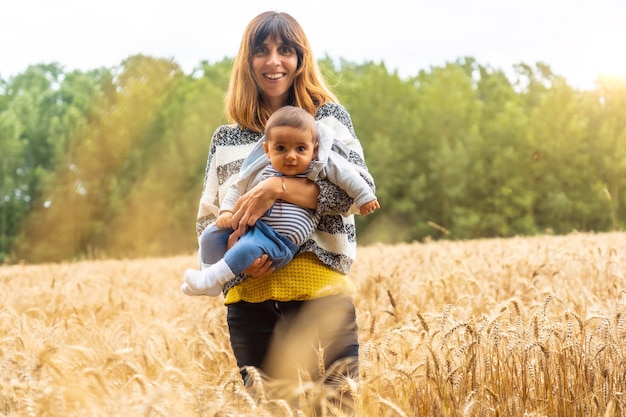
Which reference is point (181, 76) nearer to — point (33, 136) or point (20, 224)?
point (33, 136)

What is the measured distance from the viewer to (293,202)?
10.3 feet

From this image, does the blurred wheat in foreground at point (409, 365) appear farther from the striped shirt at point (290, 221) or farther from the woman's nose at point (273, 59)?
the woman's nose at point (273, 59)

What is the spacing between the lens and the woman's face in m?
3.41

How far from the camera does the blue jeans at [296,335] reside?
10.5ft

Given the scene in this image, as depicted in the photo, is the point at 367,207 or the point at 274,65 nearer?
the point at 367,207

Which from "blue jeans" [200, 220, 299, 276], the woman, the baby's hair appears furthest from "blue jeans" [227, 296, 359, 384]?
the baby's hair

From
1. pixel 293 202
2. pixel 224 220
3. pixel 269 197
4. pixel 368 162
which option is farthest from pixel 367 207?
pixel 368 162

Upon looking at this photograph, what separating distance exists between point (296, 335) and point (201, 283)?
0.47m

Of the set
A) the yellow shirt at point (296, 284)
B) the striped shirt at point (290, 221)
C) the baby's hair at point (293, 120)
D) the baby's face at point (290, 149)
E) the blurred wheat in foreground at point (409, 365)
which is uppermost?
the baby's hair at point (293, 120)

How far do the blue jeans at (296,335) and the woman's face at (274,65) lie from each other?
39.6 inches

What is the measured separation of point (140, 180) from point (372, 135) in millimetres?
13609

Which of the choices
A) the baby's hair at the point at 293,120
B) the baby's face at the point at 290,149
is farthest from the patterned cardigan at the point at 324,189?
the baby's hair at the point at 293,120

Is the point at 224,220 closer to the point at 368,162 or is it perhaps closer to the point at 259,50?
the point at 259,50

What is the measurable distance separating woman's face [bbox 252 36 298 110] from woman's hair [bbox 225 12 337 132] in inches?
1.0
